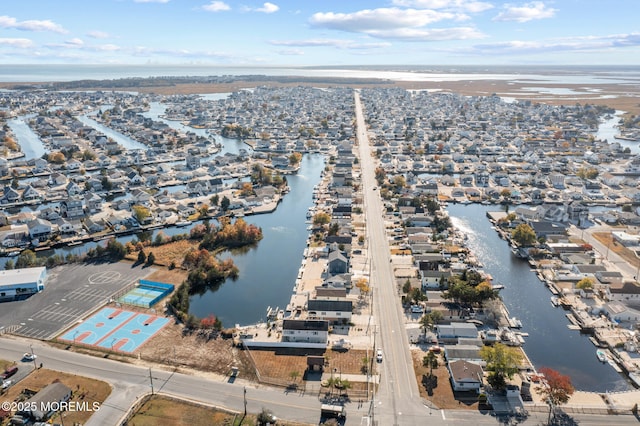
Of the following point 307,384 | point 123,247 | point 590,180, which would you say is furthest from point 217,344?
point 590,180

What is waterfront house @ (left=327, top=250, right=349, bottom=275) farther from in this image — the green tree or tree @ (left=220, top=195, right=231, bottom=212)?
the green tree

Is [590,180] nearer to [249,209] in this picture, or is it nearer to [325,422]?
[249,209]

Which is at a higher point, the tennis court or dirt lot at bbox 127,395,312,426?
the tennis court

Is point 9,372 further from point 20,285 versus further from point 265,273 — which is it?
point 265,273

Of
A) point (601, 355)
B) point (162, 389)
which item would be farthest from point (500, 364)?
point (162, 389)

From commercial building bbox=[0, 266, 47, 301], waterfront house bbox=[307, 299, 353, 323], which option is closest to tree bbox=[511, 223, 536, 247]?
waterfront house bbox=[307, 299, 353, 323]

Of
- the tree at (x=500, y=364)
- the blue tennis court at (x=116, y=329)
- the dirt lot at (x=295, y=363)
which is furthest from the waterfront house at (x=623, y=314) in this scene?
the blue tennis court at (x=116, y=329)
